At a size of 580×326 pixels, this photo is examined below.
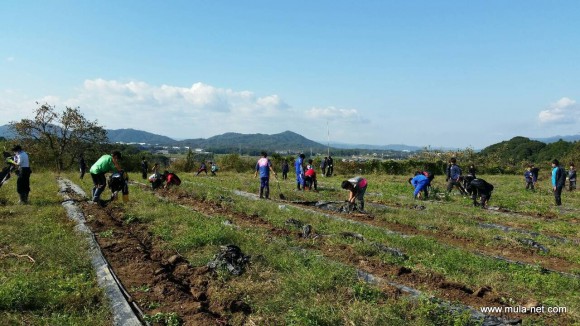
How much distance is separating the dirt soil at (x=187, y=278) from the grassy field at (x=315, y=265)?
32 mm

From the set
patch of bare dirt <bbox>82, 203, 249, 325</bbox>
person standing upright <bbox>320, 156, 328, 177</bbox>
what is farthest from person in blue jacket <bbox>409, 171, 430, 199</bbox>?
person standing upright <bbox>320, 156, 328, 177</bbox>

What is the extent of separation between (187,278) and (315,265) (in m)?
1.83

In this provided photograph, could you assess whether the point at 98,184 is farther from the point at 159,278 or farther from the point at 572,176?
the point at 572,176

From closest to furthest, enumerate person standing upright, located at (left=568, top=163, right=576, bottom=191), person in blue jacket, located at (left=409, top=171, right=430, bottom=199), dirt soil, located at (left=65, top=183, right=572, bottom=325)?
dirt soil, located at (left=65, top=183, right=572, bottom=325)
person in blue jacket, located at (left=409, top=171, right=430, bottom=199)
person standing upright, located at (left=568, top=163, right=576, bottom=191)

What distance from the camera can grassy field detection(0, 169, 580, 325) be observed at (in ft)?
14.7

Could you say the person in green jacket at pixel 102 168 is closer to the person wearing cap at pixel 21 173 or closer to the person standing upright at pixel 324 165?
the person wearing cap at pixel 21 173

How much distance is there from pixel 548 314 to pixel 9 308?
593 cm

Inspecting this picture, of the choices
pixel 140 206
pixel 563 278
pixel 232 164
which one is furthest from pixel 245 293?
pixel 232 164

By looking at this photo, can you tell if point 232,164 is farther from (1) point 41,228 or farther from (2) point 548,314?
(2) point 548,314

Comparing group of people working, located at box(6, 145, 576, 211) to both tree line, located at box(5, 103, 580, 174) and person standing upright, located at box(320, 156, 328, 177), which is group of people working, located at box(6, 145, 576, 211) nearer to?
person standing upright, located at box(320, 156, 328, 177)

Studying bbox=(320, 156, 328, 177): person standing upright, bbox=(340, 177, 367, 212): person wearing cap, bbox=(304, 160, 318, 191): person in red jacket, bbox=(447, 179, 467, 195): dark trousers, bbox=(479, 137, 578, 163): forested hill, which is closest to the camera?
bbox=(340, 177, 367, 212): person wearing cap

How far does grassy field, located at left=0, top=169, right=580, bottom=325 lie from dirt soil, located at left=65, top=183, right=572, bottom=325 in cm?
3

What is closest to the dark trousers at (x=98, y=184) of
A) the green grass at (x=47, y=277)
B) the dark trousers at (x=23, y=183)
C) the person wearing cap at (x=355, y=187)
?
the dark trousers at (x=23, y=183)

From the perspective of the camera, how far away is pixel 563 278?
20.1 feet
